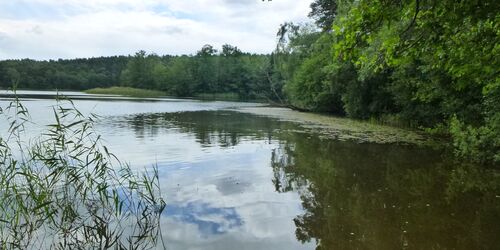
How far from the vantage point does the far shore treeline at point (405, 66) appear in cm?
582

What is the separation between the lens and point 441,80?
17.4m

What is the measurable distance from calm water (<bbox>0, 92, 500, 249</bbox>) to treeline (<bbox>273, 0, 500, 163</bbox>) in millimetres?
2520

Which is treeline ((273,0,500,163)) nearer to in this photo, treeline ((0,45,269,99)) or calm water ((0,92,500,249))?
calm water ((0,92,500,249))

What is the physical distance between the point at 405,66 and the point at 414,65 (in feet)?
1.48

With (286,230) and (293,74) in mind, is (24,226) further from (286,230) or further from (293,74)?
(293,74)

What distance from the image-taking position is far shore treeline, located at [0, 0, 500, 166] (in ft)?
19.1

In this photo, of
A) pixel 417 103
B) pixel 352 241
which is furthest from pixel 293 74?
pixel 352 241

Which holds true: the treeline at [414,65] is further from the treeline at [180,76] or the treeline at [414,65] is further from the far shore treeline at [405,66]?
the treeline at [180,76]

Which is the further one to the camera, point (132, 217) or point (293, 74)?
point (293, 74)

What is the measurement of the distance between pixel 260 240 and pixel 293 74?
4181cm

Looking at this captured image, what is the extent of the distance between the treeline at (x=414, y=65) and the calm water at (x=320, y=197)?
2.52 metres

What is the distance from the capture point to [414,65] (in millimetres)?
20281

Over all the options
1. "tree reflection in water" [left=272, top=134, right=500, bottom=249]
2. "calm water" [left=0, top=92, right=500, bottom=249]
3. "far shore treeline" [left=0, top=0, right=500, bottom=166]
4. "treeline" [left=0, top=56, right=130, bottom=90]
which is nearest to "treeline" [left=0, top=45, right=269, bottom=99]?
"treeline" [left=0, top=56, right=130, bottom=90]

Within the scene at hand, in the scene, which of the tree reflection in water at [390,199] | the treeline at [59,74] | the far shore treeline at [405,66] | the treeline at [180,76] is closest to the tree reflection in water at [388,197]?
the tree reflection in water at [390,199]
